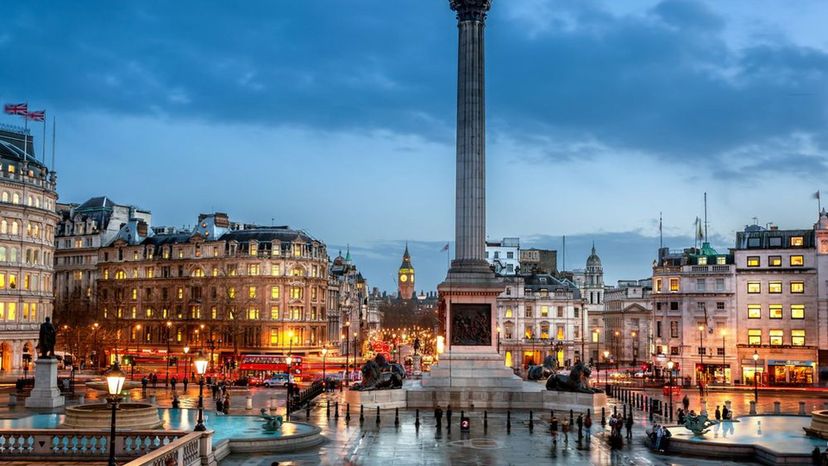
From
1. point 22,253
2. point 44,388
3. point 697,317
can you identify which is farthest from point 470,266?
point 22,253

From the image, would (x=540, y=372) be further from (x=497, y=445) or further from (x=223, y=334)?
(x=223, y=334)

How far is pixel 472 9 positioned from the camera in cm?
6278

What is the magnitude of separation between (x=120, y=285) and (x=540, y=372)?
3049 inches

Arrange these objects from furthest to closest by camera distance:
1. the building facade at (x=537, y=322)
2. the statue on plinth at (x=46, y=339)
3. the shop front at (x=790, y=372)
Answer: the building facade at (x=537, y=322) → the shop front at (x=790, y=372) → the statue on plinth at (x=46, y=339)

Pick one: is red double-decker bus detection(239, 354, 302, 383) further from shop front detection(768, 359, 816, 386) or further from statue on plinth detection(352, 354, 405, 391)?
shop front detection(768, 359, 816, 386)

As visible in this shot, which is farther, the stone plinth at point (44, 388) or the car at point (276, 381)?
the car at point (276, 381)

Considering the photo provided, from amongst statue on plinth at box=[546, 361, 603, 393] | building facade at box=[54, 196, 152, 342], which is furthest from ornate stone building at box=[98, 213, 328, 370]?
statue on plinth at box=[546, 361, 603, 393]

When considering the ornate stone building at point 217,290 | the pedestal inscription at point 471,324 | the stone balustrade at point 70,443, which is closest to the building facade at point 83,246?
the ornate stone building at point 217,290

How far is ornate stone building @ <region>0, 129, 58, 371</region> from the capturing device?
88562 mm

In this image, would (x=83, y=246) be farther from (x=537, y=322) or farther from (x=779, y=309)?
(x=779, y=309)

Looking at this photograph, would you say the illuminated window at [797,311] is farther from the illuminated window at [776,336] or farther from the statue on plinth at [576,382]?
the statue on plinth at [576,382]

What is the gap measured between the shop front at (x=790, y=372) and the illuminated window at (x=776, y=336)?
72.7 inches

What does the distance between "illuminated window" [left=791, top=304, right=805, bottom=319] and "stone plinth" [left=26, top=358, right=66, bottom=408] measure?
68657mm

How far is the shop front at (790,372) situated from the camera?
86125 millimetres
